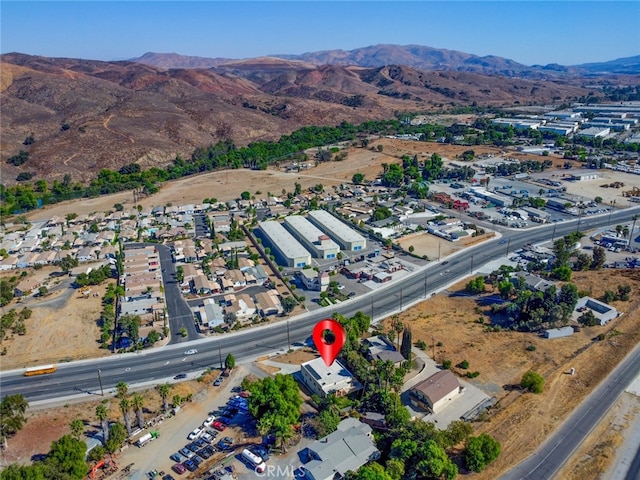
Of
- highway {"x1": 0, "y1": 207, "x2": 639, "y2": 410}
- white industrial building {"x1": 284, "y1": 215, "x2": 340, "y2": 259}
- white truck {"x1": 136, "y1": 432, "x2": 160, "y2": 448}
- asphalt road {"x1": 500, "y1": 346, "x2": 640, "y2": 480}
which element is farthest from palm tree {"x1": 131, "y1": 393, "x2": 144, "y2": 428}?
white industrial building {"x1": 284, "y1": 215, "x2": 340, "y2": 259}

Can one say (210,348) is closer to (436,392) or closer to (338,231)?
(436,392)

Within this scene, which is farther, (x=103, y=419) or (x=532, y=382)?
(x=532, y=382)

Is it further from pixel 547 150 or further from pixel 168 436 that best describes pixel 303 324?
pixel 547 150

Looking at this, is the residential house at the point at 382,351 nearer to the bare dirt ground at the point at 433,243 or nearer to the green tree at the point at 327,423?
the green tree at the point at 327,423

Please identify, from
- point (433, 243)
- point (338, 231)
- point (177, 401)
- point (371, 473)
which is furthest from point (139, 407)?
point (433, 243)

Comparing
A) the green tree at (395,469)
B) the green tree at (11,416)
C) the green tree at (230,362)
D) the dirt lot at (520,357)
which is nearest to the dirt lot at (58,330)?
the green tree at (11,416)

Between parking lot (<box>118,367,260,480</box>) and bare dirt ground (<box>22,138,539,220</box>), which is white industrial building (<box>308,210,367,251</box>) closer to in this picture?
bare dirt ground (<box>22,138,539,220</box>)
